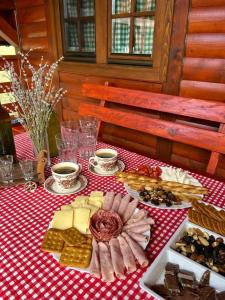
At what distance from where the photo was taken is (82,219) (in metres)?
0.70

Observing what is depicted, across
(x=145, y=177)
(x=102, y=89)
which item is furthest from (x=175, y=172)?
(x=102, y=89)

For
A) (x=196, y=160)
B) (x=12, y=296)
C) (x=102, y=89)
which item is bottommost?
(x=196, y=160)

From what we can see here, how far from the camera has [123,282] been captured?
1.85 ft

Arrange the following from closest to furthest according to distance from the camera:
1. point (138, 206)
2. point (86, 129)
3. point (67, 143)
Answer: point (138, 206), point (67, 143), point (86, 129)

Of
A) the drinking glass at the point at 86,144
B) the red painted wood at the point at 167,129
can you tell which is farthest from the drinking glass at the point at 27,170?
the red painted wood at the point at 167,129

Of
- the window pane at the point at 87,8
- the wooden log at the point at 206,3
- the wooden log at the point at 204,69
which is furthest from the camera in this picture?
the window pane at the point at 87,8

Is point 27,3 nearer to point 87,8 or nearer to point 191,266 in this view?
point 87,8

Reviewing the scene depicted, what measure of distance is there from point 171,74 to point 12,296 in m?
1.79

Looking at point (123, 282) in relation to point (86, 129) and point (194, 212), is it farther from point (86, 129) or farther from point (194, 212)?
point (86, 129)

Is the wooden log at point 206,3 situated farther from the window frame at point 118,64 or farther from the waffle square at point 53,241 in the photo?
the waffle square at point 53,241

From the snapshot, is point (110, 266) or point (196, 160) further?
point (196, 160)

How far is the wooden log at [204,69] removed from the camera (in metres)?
1.66

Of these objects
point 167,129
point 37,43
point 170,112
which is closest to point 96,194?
point 167,129

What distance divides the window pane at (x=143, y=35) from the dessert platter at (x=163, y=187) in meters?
1.40
